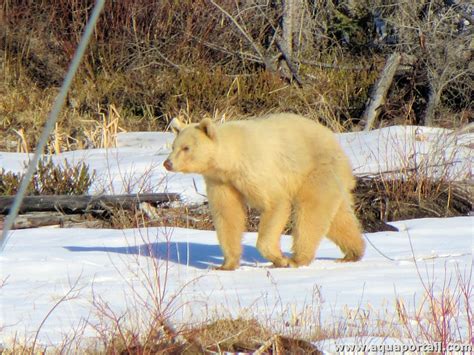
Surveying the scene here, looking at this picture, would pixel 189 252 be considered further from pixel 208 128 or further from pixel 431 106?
pixel 431 106

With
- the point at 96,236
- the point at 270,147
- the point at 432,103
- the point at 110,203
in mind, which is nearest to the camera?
the point at 270,147

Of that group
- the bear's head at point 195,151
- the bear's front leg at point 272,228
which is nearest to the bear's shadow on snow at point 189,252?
the bear's front leg at point 272,228

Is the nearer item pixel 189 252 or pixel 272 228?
pixel 272 228

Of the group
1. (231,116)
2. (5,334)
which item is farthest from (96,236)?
(231,116)

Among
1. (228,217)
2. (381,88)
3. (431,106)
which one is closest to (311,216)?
(228,217)

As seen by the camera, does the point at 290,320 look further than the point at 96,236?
No

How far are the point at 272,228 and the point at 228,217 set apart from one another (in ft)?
1.05

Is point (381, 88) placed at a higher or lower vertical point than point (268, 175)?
higher

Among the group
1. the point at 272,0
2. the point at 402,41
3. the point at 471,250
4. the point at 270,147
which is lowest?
the point at 471,250

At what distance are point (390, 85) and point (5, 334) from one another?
38.1 ft

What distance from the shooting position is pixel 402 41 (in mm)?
15258

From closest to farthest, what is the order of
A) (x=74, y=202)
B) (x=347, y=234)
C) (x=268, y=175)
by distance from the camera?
(x=268, y=175)
(x=347, y=234)
(x=74, y=202)

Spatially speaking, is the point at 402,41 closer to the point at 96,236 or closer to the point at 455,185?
the point at 455,185

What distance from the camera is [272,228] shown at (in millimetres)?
6465
